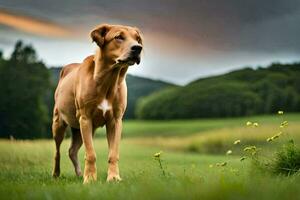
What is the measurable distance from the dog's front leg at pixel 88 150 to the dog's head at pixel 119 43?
0.72 metres

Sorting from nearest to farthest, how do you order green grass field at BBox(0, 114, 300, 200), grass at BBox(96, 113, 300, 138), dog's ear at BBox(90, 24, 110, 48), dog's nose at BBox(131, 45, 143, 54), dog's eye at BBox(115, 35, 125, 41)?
green grass field at BBox(0, 114, 300, 200) → dog's nose at BBox(131, 45, 143, 54) → dog's eye at BBox(115, 35, 125, 41) → dog's ear at BBox(90, 24, 110, 48) → grass at BBox(96, 113, 300, 138)

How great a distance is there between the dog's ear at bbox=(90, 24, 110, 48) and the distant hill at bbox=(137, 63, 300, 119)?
5843 mm

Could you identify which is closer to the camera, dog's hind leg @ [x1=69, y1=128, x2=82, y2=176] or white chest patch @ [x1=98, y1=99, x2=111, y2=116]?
white chest patch @ [x1=98, y1=99, x2=111, y2=116]

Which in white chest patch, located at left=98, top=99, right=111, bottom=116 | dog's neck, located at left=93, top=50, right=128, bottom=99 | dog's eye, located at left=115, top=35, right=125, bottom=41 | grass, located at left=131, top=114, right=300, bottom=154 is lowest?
grass, located at left=131, top=114, right=300, bottom=154

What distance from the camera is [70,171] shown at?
29.9ft

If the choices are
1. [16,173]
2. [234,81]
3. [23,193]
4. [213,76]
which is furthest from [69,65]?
[234,81]

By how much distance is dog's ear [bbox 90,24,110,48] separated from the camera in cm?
710

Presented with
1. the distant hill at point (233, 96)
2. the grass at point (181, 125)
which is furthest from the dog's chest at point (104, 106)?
the distant hill at point (233, 96)

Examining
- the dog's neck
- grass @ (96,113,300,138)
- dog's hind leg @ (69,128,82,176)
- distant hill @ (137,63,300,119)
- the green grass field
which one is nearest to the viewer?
the green grass field

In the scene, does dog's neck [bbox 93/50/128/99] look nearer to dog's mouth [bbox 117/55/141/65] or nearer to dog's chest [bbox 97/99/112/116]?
dog's chest [bbox 97/99/112/116]

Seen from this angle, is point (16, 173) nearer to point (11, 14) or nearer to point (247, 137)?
point (11, 14)

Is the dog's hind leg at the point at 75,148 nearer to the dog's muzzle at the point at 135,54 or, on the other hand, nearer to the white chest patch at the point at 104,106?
the white chest patch at the point at 104,106

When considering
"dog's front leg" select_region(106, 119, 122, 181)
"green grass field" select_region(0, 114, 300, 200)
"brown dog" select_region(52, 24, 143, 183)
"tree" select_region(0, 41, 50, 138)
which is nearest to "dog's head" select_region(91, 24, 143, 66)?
"brown dog" select_region(52, 24, 143, 183)

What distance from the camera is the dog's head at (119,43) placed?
6816mm
